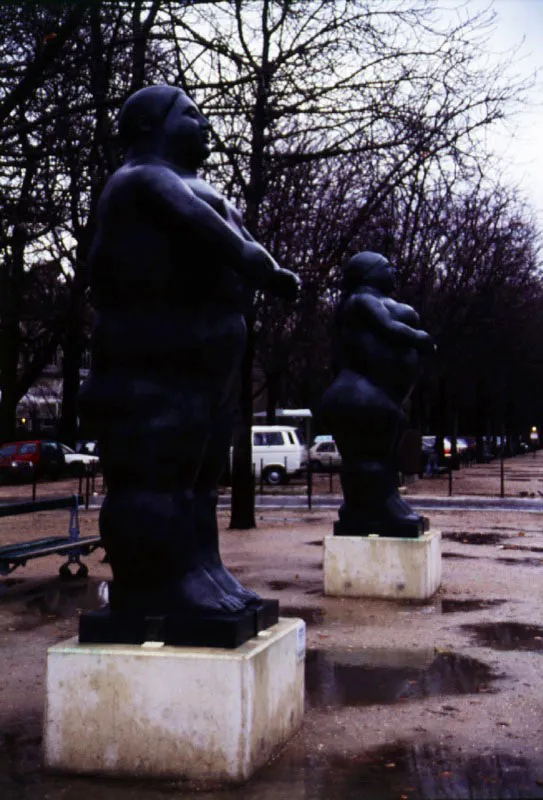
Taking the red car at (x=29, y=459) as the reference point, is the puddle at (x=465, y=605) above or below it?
below

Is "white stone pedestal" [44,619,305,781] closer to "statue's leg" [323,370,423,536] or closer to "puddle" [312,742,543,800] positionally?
"puddle" [312,742,543,800]

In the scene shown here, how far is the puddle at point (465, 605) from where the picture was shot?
8.77 metres

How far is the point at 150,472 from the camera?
486 cm

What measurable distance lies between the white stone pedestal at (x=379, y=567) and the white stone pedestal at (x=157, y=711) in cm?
458

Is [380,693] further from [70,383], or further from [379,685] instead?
[70,383]

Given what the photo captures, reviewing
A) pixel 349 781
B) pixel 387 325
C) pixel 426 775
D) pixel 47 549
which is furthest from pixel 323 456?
pixel 349 781

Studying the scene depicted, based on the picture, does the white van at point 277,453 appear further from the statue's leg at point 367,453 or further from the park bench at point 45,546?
the statue's leg at point 367,453

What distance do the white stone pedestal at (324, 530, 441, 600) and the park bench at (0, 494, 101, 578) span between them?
2.65m

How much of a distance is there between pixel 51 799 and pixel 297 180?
1319cm

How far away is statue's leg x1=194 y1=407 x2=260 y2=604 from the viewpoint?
5102mm

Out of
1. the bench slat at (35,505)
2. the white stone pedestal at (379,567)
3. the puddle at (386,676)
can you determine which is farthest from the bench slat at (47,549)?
the puddle at (386,676)

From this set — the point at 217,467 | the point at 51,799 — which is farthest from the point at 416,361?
the point at 51,799

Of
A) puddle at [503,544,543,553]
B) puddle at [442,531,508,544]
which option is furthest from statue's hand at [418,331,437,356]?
puddle at [442,531,508,544]

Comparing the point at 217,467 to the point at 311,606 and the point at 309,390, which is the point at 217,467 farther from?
the point at 309,390
